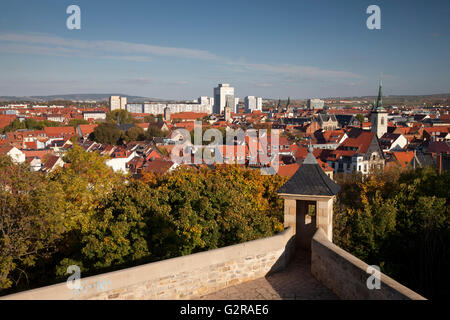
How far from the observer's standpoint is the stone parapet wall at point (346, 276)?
7.23m

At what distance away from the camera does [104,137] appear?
99375mm

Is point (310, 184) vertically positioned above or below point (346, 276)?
above

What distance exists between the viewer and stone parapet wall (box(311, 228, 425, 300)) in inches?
285

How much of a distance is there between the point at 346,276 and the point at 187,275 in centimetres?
327

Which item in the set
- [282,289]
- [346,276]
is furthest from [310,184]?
[346,276]

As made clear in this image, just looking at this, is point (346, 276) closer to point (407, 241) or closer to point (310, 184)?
point (310, 184)

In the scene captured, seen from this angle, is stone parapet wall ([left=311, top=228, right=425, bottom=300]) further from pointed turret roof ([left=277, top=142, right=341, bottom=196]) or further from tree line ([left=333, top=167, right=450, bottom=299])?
tree line ([left=333, top=167, right=450, bottom=299])

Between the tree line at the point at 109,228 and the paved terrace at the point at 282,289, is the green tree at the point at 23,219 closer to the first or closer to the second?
the tree line at the point at 109,228

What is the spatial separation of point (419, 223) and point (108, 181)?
15662mm

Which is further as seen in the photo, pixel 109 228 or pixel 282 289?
pixel 109 228

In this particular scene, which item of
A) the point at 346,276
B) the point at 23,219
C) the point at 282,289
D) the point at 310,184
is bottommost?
the point at 282,289

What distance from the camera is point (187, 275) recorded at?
8.66 m

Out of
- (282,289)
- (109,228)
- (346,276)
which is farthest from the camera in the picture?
(109,228)
